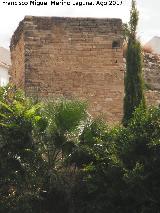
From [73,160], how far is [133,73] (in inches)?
109

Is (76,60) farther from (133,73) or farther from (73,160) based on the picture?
(73,160)

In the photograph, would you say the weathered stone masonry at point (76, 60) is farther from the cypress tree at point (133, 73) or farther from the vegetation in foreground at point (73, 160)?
the vegetation in foreground at point (73, 160)

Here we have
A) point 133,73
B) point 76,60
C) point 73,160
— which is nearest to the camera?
point 73,160

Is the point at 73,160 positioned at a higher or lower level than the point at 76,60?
lower

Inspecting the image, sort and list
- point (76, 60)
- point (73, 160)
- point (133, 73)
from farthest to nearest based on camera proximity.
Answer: point (76, 60), point (133, 73), point (73, 160)

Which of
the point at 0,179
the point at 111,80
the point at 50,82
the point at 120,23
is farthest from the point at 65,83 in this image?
the point at 0,179

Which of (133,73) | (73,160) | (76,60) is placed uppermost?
(76,60)

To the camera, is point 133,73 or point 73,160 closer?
point 73,160

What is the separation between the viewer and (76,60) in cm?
1109

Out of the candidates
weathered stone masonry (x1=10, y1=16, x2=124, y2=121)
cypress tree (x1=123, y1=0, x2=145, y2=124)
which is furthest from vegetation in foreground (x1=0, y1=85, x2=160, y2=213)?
weathered stone masonry (x1=10, y1=16, x2=124, y2=121)

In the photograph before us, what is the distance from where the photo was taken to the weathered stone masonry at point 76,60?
10898mm

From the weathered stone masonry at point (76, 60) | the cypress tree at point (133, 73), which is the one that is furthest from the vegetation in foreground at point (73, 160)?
the weathered stone masonry at point (76, 60)

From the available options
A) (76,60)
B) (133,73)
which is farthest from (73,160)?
(76,60)

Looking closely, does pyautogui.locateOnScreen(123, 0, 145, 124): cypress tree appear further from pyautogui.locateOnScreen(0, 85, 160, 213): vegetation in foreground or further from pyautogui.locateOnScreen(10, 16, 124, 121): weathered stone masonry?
pyautogui.locateOnScreen(0, 85, 160, 213): vegetation in foreground
